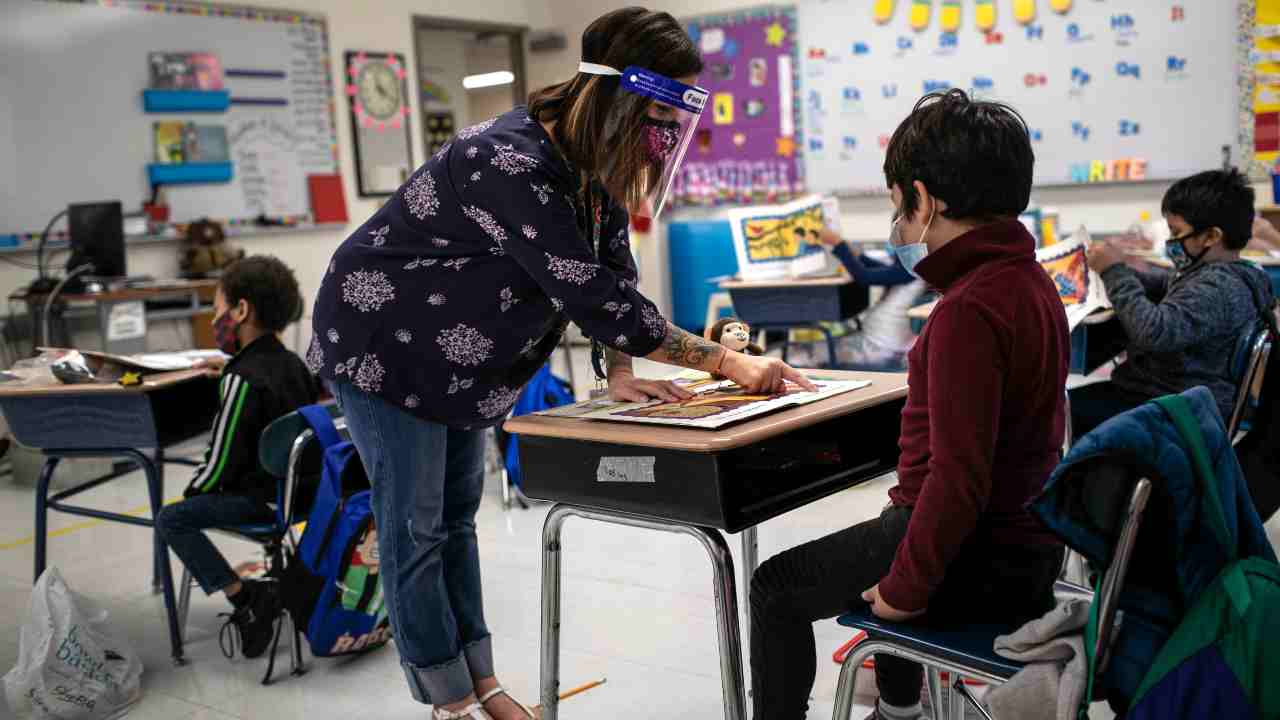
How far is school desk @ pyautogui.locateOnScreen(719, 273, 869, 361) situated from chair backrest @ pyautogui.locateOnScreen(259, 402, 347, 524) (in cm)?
248

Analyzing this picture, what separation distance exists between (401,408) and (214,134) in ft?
17.0

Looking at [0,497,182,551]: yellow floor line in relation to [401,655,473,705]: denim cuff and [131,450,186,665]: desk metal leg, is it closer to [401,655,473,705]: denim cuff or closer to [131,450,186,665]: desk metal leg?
[131,450,186,665]: desk metal leg

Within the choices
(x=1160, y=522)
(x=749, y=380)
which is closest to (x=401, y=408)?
(x=749, y=380)

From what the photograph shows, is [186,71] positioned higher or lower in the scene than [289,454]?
higher

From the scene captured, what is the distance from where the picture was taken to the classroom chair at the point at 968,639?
1.05 m

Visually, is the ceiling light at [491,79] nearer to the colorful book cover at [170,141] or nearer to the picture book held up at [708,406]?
the colorful book cover at [170,141]

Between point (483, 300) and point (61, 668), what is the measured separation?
1254 mm

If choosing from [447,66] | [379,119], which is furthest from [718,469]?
[447,66]

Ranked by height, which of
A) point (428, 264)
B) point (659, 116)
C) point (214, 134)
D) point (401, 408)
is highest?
point (214, 134)

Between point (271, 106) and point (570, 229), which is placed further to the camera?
point (271, 106)

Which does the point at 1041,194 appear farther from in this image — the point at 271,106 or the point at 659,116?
the point at 659,116

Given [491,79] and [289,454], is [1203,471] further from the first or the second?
[491,79]

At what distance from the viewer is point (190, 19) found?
6.38 m

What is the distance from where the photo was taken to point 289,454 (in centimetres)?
238
